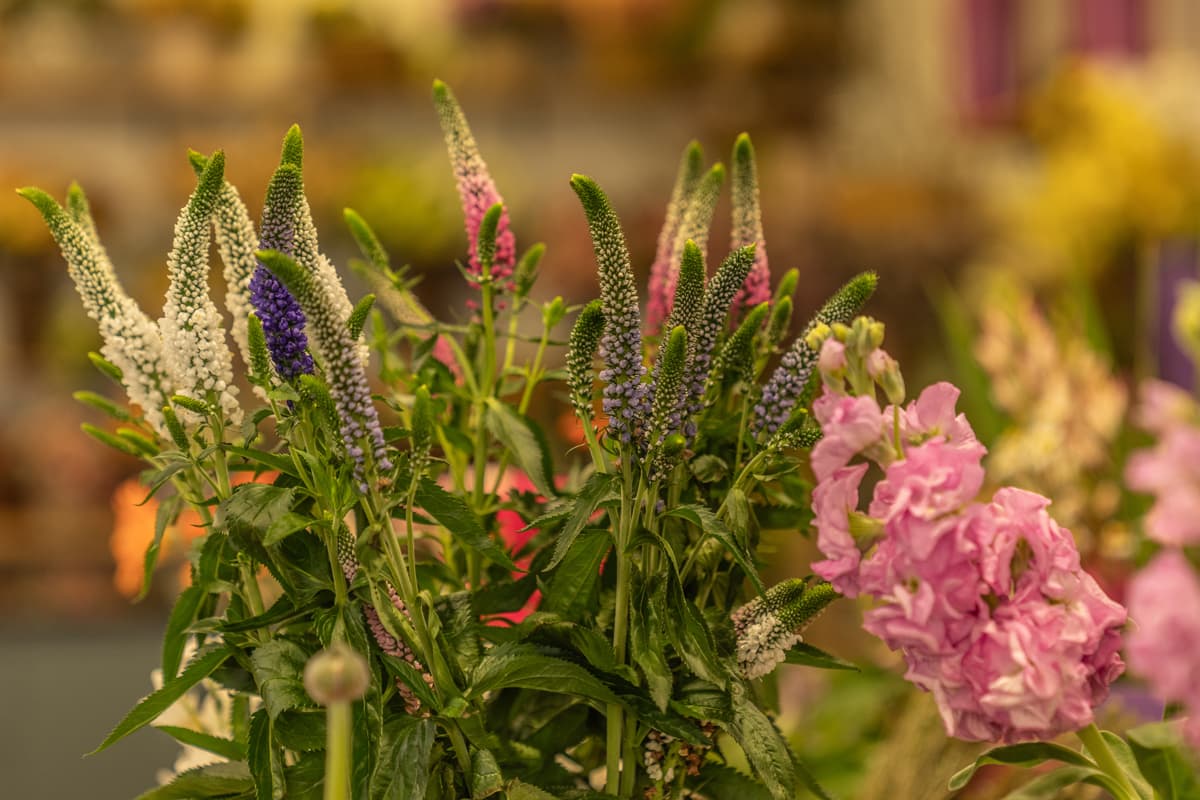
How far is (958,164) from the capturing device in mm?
3201

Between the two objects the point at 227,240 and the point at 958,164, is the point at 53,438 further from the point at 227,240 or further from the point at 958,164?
the point at 227,240

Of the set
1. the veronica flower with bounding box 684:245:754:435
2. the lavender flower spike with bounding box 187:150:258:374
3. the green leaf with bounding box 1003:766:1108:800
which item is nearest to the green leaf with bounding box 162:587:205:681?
the lavender flower spike with bounding box 187:150:258:374

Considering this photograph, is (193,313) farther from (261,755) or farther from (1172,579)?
(1172,579)

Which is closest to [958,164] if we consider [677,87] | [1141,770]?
[677,87]

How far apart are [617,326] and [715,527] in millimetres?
77

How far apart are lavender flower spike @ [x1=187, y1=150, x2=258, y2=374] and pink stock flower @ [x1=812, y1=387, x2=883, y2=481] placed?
0.68 ft

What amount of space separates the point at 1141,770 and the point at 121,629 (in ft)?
7.93

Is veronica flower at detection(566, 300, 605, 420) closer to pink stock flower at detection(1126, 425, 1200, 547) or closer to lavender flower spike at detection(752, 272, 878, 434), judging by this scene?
lavender flower spike at detection(752, 272, 878, 434)

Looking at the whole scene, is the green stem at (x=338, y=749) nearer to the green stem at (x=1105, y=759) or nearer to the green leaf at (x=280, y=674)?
the green leaf at (x=280, y=674)

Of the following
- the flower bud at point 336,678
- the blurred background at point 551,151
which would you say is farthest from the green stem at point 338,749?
the blurred background at point 551,151

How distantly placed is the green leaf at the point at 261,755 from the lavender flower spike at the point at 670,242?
0.23 metres

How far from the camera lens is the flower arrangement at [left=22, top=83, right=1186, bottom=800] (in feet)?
1.32

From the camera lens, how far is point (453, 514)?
455mm

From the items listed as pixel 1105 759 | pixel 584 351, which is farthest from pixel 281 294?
pixel 1105 759
